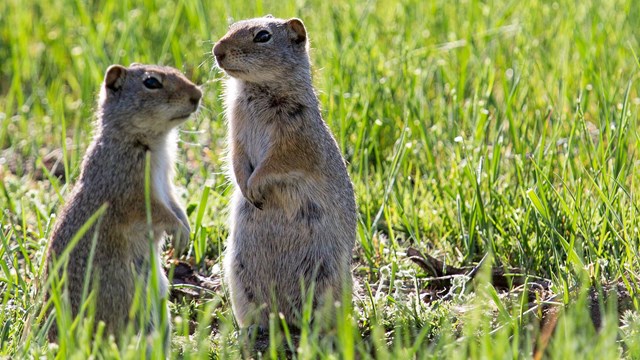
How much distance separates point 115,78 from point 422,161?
6.19ft

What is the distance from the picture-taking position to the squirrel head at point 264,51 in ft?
14.7

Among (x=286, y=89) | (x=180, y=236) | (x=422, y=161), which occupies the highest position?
(x=286, y=89)

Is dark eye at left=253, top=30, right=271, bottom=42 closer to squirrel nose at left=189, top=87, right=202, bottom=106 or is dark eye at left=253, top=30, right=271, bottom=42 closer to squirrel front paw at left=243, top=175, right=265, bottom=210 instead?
squirrel nose at left=189, top=87, right=202, bottom=106

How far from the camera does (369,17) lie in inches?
285

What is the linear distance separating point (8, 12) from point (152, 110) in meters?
3.94

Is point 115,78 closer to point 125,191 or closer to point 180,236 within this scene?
point 125,191

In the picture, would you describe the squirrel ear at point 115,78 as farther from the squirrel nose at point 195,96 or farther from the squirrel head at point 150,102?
the squirrel nose at point 195,96

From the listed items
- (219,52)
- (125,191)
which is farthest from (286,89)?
(125,191)

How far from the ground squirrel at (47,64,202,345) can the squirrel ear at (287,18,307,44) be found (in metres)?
0.53

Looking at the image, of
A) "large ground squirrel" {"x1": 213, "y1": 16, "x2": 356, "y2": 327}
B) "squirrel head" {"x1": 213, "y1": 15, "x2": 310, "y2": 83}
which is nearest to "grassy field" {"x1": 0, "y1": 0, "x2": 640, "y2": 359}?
"large ground squirrel" {"x1": 213, "y1": 16, "x2": 356, "y2": 327}

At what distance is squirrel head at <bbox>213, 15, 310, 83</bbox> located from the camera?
449cm

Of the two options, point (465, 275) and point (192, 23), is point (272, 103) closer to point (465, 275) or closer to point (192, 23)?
point (465, 275)

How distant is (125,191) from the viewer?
172 inches

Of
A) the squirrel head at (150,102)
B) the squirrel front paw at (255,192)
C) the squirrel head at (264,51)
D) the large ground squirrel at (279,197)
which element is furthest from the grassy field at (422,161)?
the squirrel head at (264,51)
